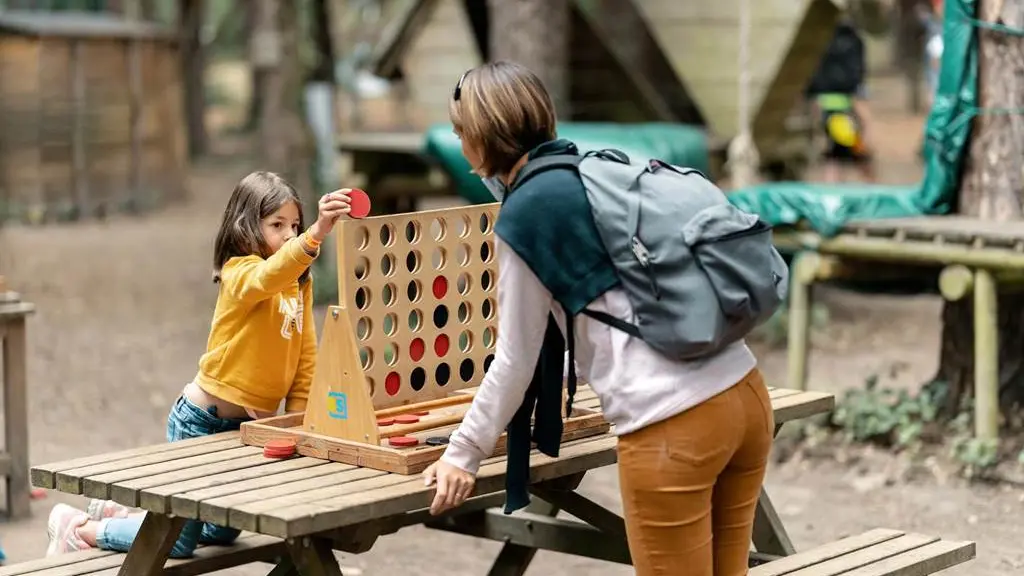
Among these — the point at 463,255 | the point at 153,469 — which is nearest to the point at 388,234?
the point at 463,255

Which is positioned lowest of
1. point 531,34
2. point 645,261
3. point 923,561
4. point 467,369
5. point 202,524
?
point 923,561

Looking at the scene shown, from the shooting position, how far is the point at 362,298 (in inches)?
165

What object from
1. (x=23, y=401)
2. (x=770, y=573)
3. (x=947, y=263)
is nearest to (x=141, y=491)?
(x=770, y=573)

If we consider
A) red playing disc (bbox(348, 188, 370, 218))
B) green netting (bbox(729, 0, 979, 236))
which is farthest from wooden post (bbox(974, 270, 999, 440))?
red playing disc (bbox(348, 188, 370, 218))

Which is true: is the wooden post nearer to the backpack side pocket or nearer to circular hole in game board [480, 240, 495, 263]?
circular hole in game board [480, 240, 495, 263]

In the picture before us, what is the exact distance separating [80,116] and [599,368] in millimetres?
17459

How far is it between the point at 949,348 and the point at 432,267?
4160 mm

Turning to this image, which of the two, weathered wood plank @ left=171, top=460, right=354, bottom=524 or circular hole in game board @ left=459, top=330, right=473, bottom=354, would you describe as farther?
circular hole in game board @ left=459, top=330, right=473, bottom=354

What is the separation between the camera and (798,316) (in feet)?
26.4

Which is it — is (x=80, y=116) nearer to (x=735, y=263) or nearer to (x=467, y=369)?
(x=467, y=369)

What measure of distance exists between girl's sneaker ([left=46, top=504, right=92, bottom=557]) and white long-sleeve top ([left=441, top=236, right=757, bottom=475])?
143 centimetres

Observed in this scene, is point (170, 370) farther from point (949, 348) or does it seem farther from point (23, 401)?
point (949, 348)

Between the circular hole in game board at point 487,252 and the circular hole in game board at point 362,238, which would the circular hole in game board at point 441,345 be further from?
the circular hole in game board at point 362,238

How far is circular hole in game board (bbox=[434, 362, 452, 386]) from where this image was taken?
4.47 metres
